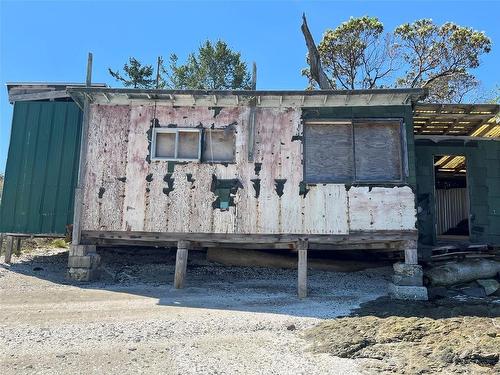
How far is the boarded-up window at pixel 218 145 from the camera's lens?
989 centimetres

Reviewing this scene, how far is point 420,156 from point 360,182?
314cm

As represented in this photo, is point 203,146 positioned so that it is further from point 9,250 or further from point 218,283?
point 9,250

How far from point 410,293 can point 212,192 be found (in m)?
4.69

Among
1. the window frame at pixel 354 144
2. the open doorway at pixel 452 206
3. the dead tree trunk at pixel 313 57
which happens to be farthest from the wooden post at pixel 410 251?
the dead tree trunk at pixel 313 57

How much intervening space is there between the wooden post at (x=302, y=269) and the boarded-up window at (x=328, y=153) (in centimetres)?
143

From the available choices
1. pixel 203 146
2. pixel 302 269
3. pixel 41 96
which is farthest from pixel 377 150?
pixel 41 96

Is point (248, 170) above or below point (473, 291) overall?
above

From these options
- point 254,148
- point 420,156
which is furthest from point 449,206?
point 254,148

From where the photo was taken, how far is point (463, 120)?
1071 cm

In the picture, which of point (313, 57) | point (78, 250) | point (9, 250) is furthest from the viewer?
point (313, 57)

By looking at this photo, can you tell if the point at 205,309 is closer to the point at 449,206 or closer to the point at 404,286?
the point at 404,286

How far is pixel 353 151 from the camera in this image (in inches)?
379

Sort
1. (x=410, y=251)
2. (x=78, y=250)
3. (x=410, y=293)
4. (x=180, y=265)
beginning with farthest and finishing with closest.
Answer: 1. (x=78, y=250)
2. (x=180, y=265)
3. (x=410, y=251)
4. (x=410, y=293)

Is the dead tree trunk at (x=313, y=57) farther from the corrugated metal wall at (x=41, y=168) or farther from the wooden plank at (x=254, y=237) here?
the wooden plank at (x=254, y=237)
